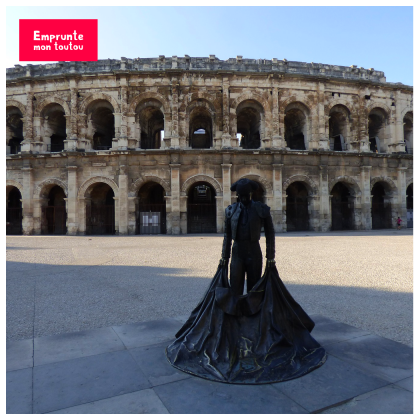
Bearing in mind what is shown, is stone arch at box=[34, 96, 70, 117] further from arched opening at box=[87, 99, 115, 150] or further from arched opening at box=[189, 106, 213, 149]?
arched opening at box=[189, 106, 213, 149]

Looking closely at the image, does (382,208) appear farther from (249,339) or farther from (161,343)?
(161,343)

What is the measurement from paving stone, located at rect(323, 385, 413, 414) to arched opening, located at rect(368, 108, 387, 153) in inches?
966

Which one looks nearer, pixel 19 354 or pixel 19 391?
pixel 19 391

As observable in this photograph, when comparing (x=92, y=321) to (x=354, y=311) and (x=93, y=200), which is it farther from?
(x=93, y=200)

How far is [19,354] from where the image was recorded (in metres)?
3.05

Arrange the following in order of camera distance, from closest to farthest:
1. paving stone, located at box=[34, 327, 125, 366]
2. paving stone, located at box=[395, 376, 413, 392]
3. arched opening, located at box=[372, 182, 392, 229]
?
paving stone, located at box=[395, 376, 413, 392] < paving stone, located at box=[34, 327, 125, 366] < arched opening, located at box=[372, 182, 392, 229]

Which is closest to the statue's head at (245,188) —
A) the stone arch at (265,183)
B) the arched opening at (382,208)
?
the stone arch at (265,183)

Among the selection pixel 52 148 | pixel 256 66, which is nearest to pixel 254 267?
pixel 256 66

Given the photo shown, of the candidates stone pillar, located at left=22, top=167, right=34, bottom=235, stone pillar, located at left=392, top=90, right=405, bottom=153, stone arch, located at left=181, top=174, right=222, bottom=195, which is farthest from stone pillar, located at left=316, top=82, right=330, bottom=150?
stone pillar, located at left=22, top=167, right=34, bottom=235

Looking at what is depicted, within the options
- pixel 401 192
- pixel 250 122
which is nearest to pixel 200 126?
pixel 250 122

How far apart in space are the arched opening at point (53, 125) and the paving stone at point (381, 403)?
22.8 meters

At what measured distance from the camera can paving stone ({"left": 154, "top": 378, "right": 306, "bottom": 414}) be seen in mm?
2111

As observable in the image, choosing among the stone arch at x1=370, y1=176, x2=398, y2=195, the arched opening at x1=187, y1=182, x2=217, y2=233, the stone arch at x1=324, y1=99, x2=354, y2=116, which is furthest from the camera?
the stone arch at x1=370, y1=176, x2=398, y2=195

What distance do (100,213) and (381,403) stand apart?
21120 mm
